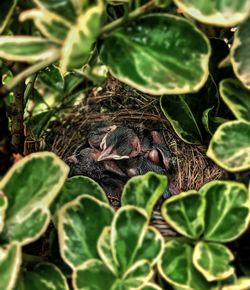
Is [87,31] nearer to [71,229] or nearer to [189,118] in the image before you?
[71,229]

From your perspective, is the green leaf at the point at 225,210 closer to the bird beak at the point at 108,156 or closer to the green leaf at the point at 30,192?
the green leaf at the point at 30,192

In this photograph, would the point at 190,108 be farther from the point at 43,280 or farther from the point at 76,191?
the point at 43,280

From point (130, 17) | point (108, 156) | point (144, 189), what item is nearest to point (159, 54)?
point (130, 17)

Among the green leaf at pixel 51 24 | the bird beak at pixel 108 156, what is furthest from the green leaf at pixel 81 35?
the bird beak at pixel 108 156

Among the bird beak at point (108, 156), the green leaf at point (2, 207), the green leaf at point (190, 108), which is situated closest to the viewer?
the green leaf at point (2, 207)

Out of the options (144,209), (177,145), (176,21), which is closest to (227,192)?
(144,209)
